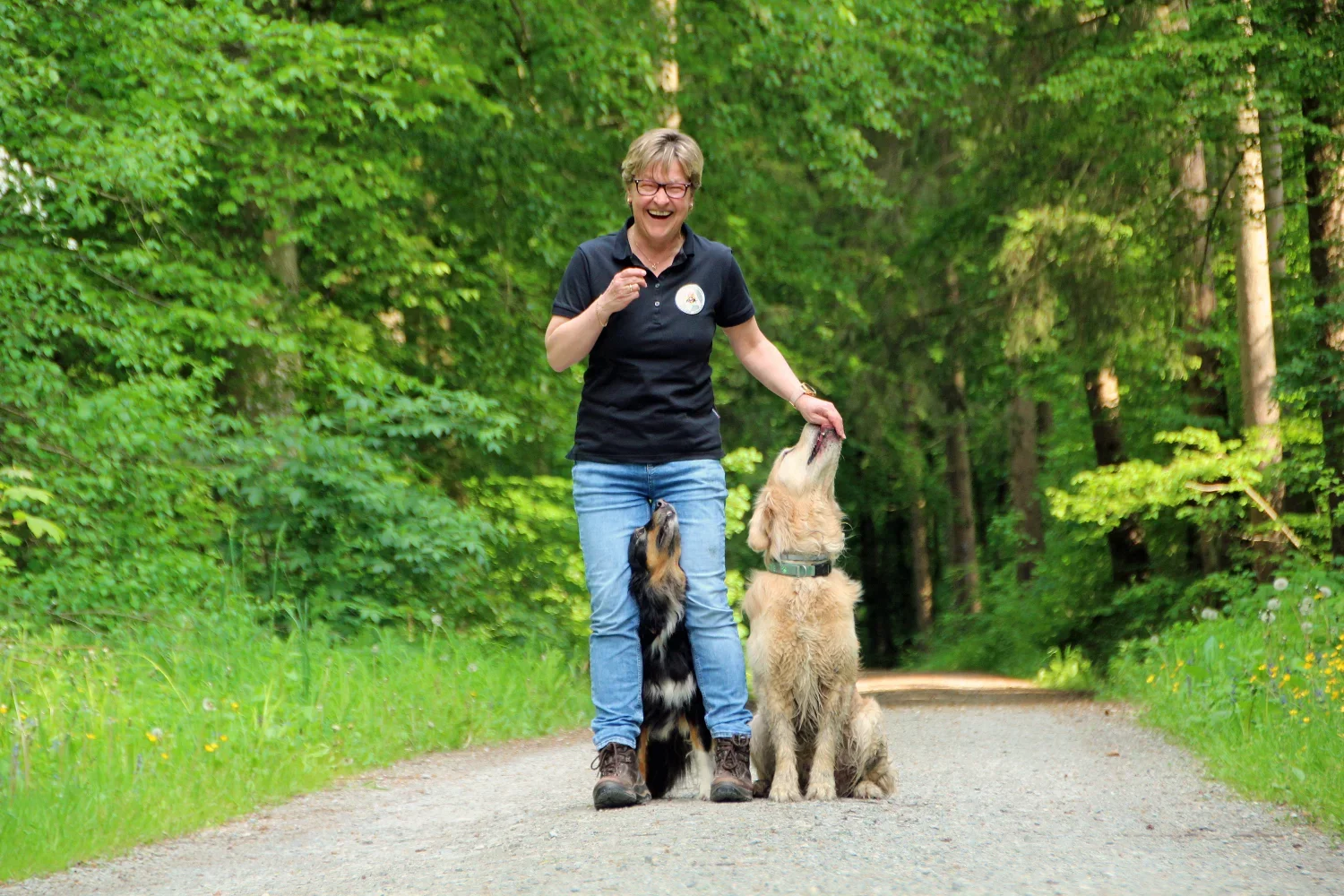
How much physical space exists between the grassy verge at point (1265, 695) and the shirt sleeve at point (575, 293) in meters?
3.39

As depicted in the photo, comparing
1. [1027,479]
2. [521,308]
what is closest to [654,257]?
[521,308]

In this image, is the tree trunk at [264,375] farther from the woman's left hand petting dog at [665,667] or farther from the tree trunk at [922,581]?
the tree trunk at [922,581]

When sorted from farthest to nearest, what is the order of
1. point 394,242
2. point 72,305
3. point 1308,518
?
point 394,242 → point 1308,518 → point 72,305

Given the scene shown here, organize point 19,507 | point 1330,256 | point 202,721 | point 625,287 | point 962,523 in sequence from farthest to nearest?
point 962,523 < point 1330,256 < point 19,507 < point 202,721 < point 625,287

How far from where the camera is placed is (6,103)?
28.0 ft

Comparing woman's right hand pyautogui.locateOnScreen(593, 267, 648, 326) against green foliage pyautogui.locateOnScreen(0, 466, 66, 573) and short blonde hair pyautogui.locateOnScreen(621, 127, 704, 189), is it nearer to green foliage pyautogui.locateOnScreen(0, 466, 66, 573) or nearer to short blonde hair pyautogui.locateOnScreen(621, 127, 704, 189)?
short blonde hair pyautogui.locateOnScreen(621, 127, 704, 189)

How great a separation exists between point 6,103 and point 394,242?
204 inches

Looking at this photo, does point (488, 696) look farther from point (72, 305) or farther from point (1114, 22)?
point (1114, 22)

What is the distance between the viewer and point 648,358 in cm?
545

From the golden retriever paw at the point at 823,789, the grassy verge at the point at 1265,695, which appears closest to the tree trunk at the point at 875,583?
the grassy verge at the point at 1265,695

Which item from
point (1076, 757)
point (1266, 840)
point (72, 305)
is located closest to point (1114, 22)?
point (1076, 757)

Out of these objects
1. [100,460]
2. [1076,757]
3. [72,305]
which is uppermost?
[72,305]

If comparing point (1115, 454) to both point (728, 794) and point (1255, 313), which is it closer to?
point (1255, 313)

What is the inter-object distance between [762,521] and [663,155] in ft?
4.82
